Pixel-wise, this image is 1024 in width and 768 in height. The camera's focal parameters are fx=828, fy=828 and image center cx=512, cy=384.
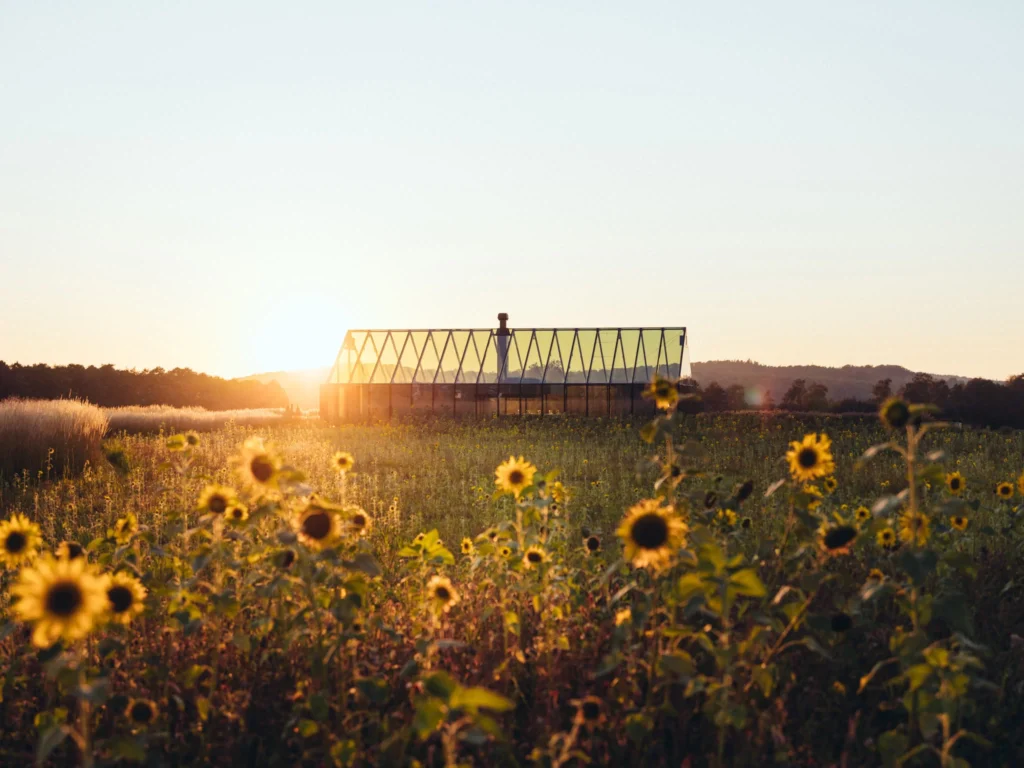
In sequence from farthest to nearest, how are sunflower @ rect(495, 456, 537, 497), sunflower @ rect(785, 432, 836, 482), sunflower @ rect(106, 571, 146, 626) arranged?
sunflower @ rect(495, 456, 537, 497)
sunflower @ rect(785, 432, 836, 482)
sunflower @ rect(106, 571, 146, 626)

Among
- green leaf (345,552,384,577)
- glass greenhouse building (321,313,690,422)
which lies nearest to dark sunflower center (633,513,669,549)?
green leaf (345,552,384,577)

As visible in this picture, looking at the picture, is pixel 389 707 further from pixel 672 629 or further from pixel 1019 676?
pixel 1019 676

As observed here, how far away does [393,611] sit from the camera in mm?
5152

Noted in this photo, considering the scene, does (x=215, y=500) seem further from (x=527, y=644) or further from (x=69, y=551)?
(x=527, y=644)

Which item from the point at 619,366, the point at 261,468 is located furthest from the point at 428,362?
the point at 261,468

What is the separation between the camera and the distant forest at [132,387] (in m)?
50.6

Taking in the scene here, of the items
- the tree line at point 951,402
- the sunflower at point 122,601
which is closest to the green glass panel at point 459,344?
the tree line at point 951,402

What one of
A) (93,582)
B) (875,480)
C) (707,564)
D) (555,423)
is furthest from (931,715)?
(555,423)

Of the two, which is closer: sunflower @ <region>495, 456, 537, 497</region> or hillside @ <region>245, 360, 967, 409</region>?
sunflower @ <region>495, 456, 537, 497</region>

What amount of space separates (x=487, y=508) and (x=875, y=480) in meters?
6.49

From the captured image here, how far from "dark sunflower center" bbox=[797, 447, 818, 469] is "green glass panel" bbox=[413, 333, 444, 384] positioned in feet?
95.1

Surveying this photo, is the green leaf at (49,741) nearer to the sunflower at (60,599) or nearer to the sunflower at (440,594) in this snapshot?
the sunflower at (60,599)

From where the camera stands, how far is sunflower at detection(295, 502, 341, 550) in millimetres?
3285

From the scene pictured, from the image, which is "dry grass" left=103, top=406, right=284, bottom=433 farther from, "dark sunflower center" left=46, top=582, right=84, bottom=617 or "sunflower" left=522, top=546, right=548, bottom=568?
"dark sunflower center" left=46, top=582, right=84, bottom=617
